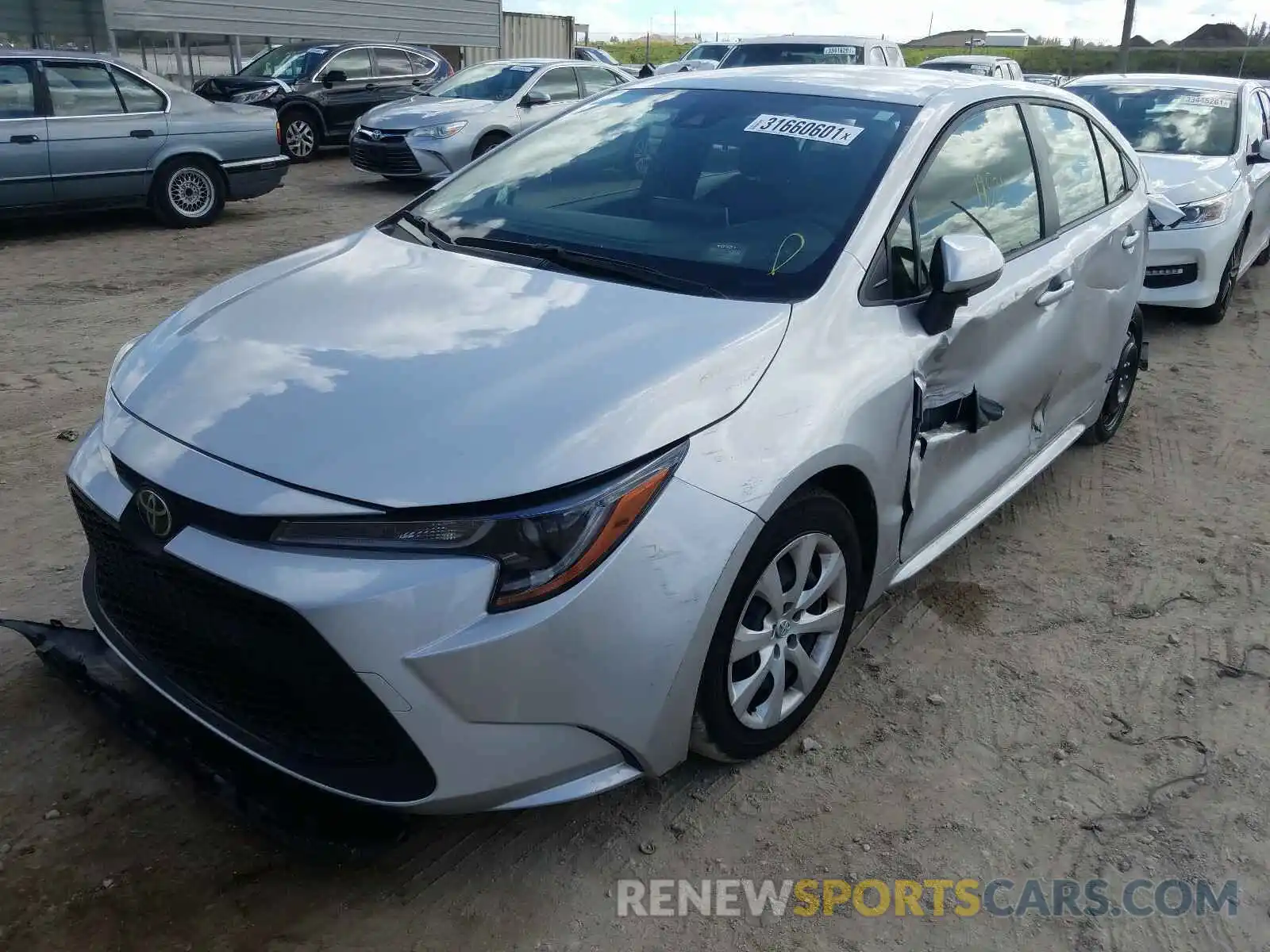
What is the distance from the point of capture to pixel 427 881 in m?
2.39

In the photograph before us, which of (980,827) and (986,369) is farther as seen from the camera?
(986,369)

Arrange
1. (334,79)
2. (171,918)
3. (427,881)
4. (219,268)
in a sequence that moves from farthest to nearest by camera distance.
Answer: (334,79)
(219,268)
(427,881)
(171,918)

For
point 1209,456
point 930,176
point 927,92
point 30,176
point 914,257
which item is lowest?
point 1209,456

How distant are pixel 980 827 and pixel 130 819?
2.07 meters

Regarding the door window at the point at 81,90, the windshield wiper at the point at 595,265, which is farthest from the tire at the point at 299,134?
the windshield wiper at the point at 595,265

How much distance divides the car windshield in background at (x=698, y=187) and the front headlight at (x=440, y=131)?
28.1 feet

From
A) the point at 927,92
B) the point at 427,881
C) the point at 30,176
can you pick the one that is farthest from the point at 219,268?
the point at 427,881

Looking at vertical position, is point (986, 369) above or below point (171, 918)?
above

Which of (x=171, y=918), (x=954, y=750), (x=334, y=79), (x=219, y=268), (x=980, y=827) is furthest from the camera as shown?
(x=334, y=79)

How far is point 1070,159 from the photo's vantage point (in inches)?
162

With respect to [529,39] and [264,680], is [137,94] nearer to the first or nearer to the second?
[264,680]

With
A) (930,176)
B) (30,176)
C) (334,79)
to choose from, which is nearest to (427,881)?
(930,176)

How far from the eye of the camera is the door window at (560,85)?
1282 centimetres

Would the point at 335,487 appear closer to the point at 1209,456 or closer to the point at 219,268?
the point at 1209,456
